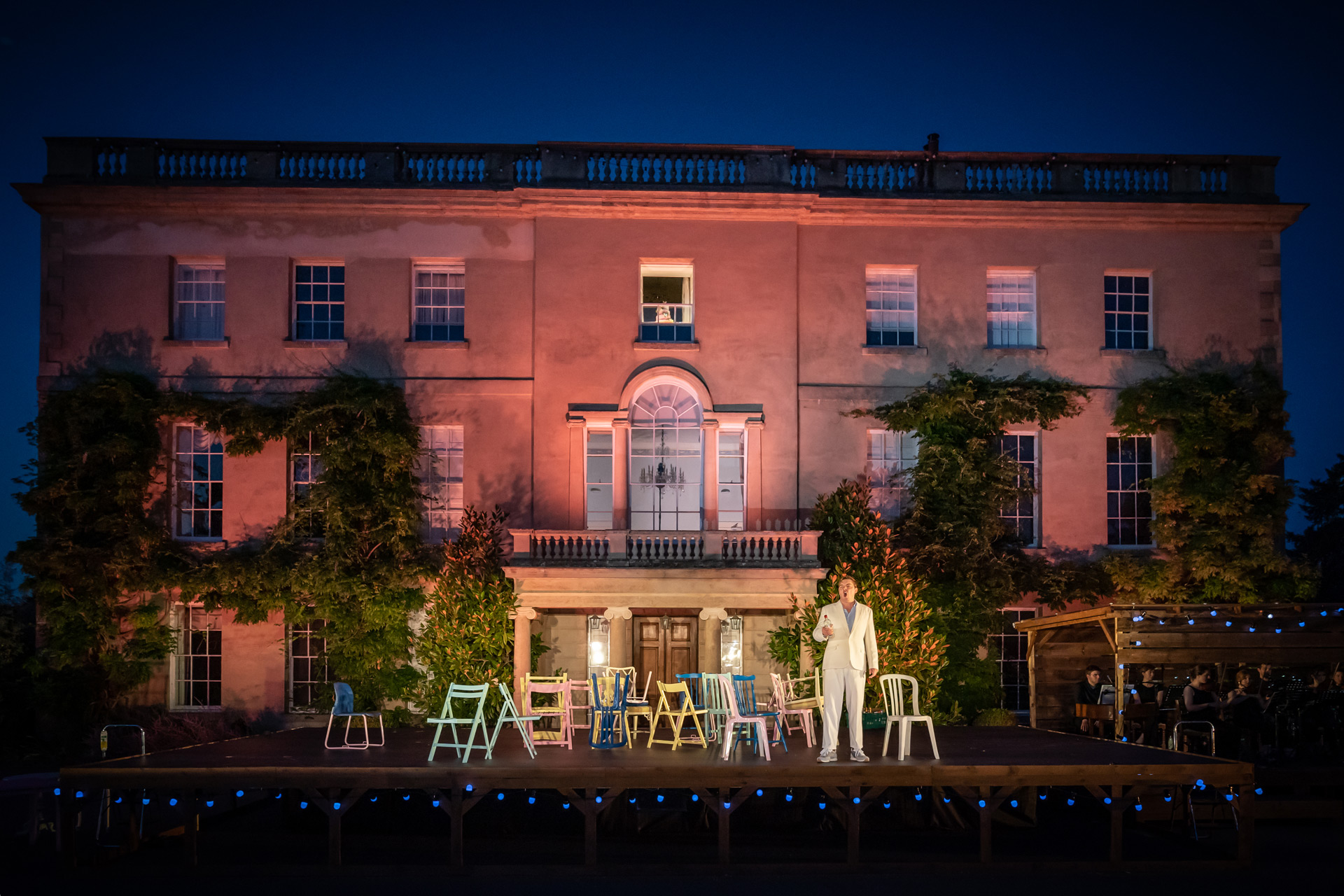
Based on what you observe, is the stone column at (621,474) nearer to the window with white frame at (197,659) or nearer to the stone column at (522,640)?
the stone column at (522,640)

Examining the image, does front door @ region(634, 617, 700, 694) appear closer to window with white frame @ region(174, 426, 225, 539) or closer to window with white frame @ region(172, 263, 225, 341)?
window with white frame @ region(174, 426, 225, 539)

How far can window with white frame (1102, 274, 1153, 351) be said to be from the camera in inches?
728

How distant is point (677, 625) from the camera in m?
17.7

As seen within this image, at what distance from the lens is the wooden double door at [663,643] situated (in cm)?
1764

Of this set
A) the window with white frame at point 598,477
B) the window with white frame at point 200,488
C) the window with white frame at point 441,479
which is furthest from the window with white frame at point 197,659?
the window with white frame at point 598,477

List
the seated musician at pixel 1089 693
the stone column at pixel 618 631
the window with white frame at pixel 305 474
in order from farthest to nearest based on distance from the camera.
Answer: the window with white frame at pixel 305 474, the stone column at pixel 618 631, the seated musician at pixel 1089 693

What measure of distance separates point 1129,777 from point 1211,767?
802mm

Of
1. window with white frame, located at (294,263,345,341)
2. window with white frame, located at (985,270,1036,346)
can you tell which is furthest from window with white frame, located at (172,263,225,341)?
window with white frame, located at (985,270,1036,346)

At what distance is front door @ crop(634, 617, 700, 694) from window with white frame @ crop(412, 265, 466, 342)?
223 inches

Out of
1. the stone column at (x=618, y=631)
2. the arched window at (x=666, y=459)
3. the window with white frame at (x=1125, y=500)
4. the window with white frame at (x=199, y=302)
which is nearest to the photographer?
the stone column at (x=618, y=631)

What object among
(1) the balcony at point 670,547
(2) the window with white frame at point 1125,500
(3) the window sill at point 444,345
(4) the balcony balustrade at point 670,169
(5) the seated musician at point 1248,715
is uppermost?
(4) the balcony balustrade at point 670,169

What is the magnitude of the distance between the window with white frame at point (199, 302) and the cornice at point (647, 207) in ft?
2.90

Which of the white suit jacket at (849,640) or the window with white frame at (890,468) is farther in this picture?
the window with white frame at (890,468)

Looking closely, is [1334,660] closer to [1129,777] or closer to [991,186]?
[1129,777]
